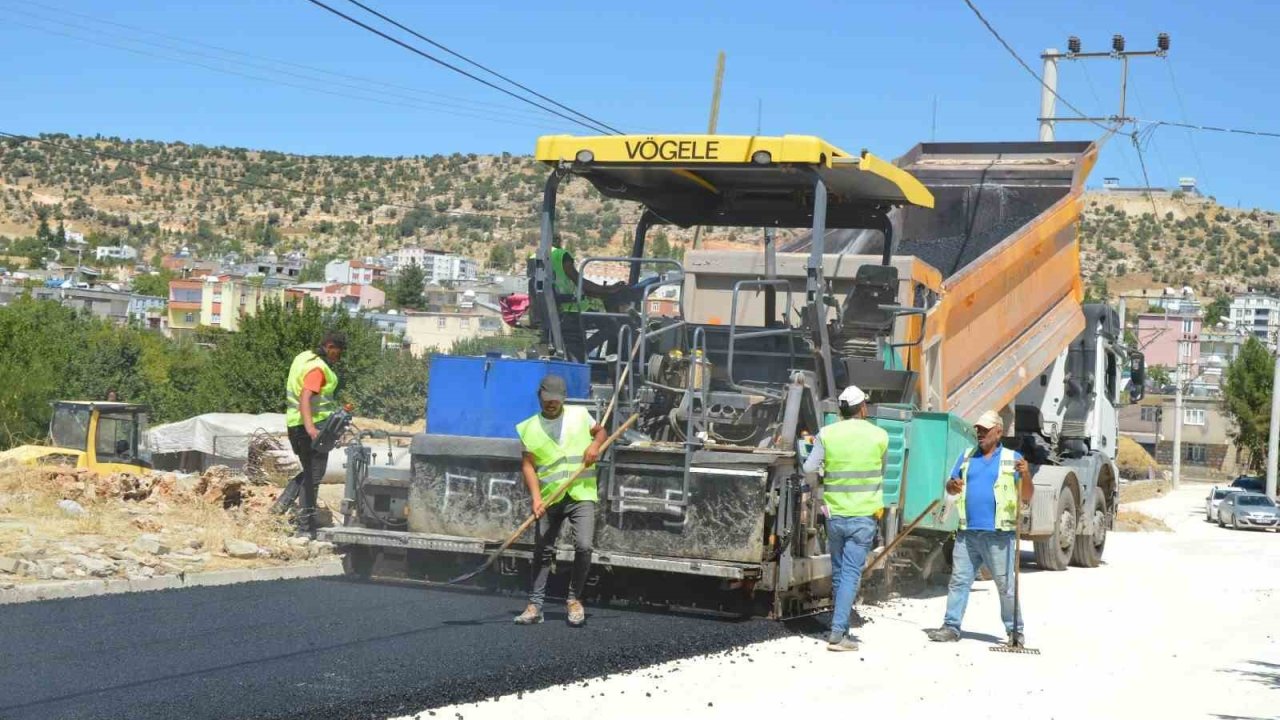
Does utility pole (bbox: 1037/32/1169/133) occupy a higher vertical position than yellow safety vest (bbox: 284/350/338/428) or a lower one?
higher

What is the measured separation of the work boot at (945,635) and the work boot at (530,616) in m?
2.29

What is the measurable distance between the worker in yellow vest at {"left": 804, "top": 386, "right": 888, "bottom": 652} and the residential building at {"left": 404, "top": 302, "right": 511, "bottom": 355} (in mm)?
64583

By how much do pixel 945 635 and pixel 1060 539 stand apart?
5.86 meters

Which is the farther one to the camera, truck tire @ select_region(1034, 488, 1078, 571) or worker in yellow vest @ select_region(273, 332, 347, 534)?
truck tire @ select_region(1034, 488, 1078, 571)

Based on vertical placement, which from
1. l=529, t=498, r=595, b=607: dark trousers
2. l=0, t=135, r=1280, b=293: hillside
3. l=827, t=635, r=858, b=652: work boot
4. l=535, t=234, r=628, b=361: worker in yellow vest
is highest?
l=0, t=135, r=1280, b=293: hillside

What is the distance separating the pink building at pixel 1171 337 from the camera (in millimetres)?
81188

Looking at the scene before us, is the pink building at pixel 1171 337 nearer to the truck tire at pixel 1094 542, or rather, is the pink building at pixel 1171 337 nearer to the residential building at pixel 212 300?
the residential building at pixel 212 300

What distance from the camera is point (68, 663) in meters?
6.33

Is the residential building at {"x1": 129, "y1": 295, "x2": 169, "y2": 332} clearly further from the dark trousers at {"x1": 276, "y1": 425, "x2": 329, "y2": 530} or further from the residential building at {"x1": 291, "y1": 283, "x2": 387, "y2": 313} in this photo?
the dark trousers at {"x1": 276, "y1": 425, "x2": 329, "y2": 530}

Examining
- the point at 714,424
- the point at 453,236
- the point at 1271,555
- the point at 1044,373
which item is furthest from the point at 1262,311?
the point at 714,424

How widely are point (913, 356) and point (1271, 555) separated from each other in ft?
40.0

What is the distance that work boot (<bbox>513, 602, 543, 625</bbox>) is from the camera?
7.93 m

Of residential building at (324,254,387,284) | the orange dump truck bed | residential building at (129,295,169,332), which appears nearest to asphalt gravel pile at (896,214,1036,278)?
the orange dump truck bed

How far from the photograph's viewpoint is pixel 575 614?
314 inches
